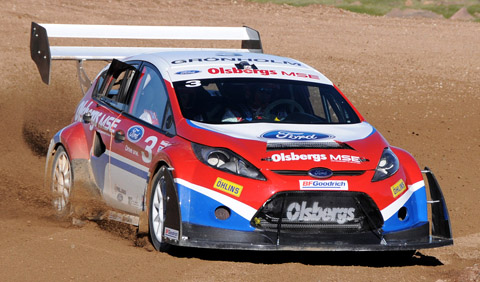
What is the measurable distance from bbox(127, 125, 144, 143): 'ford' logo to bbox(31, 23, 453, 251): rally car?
0.5 inches

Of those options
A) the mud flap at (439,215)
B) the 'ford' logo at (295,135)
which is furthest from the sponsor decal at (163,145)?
the mud flap at (439,215)

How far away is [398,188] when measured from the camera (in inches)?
277

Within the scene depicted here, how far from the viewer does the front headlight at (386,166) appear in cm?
701

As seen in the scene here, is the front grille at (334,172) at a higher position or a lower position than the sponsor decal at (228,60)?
lower

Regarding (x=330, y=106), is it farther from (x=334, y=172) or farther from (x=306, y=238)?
(x=306, y=238)

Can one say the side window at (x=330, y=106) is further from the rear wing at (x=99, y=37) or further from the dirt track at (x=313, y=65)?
the rear wing at (x=99, y=37)

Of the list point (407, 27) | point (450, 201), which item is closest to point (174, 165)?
point (450, 201)

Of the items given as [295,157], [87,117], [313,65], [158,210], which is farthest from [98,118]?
[313,65]

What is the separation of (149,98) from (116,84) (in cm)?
101

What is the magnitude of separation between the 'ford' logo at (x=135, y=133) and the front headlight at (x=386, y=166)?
1848 millimetres

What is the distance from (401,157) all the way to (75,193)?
2800 millimetres

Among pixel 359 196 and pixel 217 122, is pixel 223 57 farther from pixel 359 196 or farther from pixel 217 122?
pixel 359 196

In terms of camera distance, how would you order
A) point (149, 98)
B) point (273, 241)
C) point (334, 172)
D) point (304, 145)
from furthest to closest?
point (149, 98)
point (304, 145)
point (334, 172)
point (273, 241)

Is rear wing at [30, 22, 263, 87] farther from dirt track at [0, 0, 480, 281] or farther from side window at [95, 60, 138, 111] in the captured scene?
dirt track at [0, 0, 480, 281]
